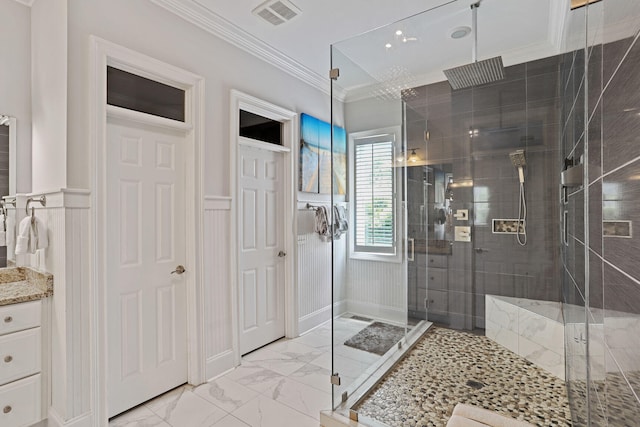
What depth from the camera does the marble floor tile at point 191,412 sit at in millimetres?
2016

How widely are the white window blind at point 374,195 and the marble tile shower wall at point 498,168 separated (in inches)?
20.1

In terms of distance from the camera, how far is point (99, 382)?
1.93 meters

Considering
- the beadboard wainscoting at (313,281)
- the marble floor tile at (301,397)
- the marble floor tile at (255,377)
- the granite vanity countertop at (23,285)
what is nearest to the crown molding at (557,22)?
the beadboard wainscoting at (313,281)

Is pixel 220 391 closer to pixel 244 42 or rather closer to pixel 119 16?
pixel 119 16

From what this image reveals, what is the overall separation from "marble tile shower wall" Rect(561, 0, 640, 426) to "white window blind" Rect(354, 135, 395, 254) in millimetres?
1479

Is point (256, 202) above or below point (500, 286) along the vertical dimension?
above

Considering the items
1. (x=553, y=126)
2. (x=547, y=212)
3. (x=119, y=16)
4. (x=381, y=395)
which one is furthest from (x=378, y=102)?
(x=381, y=395)

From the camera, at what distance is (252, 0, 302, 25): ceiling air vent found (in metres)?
2.30

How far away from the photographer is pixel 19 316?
181cm

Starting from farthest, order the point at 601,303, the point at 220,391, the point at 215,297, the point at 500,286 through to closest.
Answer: the point at 500,286, the point at 215,297, the point at 220,391, the point at 601,303

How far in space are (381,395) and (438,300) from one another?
1.27m

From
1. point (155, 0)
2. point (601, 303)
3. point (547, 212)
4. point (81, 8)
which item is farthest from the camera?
point (547, 212)

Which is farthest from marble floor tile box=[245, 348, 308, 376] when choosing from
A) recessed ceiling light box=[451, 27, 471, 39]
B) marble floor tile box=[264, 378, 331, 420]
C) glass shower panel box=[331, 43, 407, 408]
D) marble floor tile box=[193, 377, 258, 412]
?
recessed ceiling light box=[451, 27, 471, 39]

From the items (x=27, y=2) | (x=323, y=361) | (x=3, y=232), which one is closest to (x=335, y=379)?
(x=323, y=361)
